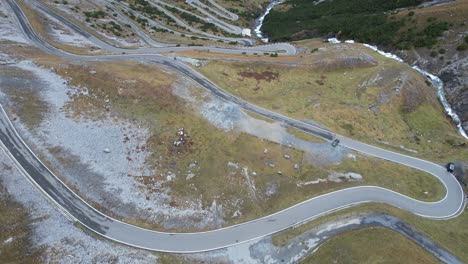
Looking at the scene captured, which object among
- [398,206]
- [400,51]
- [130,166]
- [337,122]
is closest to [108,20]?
[130,166]

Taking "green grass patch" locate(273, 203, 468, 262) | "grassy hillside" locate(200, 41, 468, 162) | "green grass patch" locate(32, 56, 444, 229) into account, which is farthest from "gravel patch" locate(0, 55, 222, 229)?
"grassy hillside" locate(200, 41, 468, 162)

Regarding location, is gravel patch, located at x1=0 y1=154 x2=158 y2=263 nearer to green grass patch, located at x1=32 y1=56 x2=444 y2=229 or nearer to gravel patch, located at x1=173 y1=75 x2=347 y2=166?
green grass patch, located at x1=32 y1=56 x2=444 y2=229

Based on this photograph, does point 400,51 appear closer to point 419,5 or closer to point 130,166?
point 419,5

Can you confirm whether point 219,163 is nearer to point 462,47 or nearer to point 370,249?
point 370,249

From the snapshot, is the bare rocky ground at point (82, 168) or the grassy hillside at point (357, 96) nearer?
the bare rocky ground at point (82, 168)

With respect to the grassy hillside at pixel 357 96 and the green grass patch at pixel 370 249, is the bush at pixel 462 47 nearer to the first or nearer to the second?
the grassy hillside at pixel 357 96

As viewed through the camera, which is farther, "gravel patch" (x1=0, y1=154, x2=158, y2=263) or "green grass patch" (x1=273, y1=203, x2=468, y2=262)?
"green grass patch" (x1=273, y1=203, x2=468, y2=262)

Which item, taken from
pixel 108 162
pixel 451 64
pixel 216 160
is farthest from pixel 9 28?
pixel 451 64

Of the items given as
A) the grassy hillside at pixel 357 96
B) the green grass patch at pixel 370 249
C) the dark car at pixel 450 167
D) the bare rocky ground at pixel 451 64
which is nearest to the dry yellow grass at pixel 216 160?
the dark car at pixel 450 167
